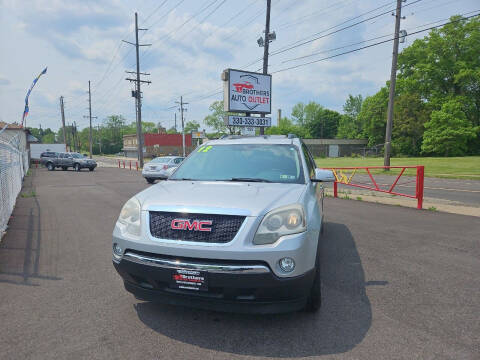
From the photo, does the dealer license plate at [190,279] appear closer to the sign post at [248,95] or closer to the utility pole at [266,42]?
the sign post at [248,95]

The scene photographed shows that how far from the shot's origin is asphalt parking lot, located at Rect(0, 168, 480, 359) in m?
2.71

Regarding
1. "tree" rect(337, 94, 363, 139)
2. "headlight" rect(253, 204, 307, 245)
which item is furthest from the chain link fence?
"tree" rect(337, 94, 363, 139)

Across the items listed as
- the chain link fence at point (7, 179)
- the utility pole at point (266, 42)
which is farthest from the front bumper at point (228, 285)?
the utility pole at point (266, 42)

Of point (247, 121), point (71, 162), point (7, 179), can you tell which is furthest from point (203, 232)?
point (71, 162)

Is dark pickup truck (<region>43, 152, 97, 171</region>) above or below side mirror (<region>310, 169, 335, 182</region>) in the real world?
below

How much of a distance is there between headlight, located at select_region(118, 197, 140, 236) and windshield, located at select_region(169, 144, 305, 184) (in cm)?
100

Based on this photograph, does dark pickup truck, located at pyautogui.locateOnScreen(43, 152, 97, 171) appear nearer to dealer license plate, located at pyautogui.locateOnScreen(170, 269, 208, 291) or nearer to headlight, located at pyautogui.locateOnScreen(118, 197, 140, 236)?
headlight, located at pyautogui.locateOnScreen(118, 197, 140, 236)

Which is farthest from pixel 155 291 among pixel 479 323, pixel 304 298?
pixel 479 323

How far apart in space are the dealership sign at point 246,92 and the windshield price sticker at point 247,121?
95 cm

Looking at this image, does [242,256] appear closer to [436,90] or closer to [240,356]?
[240,356]

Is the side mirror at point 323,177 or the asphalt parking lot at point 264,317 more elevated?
the side mirror at point 323,177

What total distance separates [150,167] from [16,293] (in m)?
14.6

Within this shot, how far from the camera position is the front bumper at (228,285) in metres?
2.64

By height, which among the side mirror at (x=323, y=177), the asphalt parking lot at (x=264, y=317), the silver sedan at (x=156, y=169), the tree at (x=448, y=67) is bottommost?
the asphalt parking lot at (x=264, y=317)
